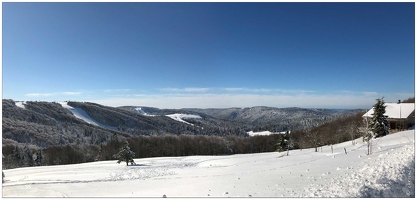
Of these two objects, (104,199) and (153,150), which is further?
(153,150)

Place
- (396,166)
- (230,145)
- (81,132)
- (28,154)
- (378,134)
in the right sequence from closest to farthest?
1. (396,166)
2. (378,134)
3. (28,154)
4. (230,145)
5. (81,132)

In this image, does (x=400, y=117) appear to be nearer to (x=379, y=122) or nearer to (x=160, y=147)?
(x=379, y=122)

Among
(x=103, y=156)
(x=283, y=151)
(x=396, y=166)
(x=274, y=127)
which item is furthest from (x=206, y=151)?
(x=274, y=127)

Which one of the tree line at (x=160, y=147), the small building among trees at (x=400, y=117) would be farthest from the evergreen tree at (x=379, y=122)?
the tree line at (x=160, y=147)

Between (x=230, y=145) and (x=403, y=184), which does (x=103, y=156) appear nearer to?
(x=230, y=145)

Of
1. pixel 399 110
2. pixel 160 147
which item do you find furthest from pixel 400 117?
pixel 160 147

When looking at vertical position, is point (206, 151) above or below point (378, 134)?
below

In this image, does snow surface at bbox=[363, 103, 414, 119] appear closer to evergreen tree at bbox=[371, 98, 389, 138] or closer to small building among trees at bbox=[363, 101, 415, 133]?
small building among trees at bbox=[363, 101, 415, 133]

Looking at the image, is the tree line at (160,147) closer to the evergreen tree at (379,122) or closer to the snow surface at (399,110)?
the snow surface at (399,110)
